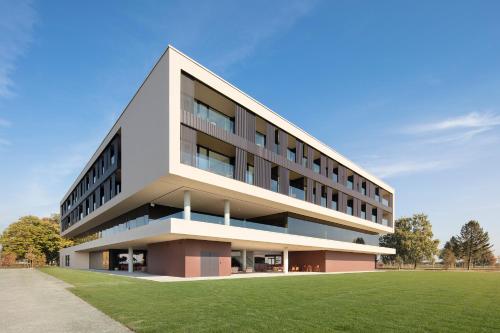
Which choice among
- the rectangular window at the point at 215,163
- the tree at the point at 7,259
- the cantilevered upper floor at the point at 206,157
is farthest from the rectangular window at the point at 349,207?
the tree at the point at 7,259

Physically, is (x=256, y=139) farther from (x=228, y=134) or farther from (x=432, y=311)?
(x=432, y=311)

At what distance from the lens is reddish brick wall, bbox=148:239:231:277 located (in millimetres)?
24250

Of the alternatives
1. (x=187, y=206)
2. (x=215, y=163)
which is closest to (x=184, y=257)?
(x=187, y=206)

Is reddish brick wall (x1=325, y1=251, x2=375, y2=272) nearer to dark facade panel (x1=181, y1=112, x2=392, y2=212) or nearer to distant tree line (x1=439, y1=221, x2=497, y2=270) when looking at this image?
dark facade panel (x1=181, y1=112, x2=392, y2=212)

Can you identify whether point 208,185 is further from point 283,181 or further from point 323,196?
point 323,196

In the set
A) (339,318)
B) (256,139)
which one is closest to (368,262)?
(256,139)

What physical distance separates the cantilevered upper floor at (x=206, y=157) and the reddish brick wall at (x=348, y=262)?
14.2ft

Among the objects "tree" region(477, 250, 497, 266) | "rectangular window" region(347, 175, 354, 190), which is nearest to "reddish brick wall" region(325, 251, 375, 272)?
"rectangular window" region(347, 175, 354, 190)

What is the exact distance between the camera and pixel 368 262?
5009 centimetres

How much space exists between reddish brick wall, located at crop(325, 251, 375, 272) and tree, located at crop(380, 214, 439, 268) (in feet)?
75.0

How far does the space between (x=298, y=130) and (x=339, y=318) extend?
88.2 feet

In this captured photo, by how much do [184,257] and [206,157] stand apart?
7174mm

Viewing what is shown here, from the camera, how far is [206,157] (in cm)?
2358

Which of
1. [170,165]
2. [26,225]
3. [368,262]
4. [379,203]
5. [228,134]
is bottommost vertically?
[368,262]
